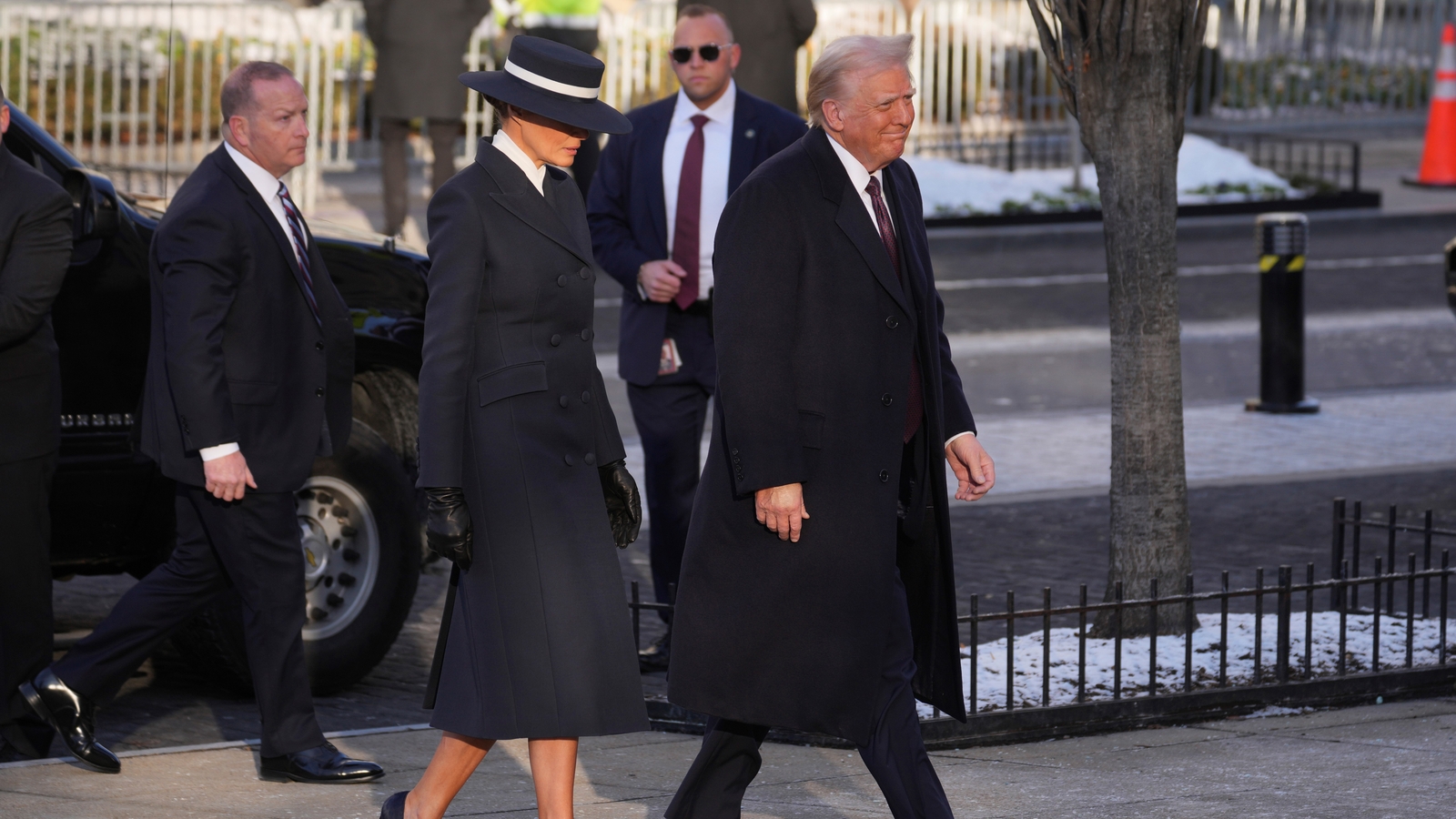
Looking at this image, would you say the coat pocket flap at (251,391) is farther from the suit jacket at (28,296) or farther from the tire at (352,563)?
the tire at (352,563)

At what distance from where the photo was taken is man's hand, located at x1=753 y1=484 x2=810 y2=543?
4516 millimetres

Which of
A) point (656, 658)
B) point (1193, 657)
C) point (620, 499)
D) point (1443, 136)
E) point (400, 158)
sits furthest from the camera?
point (1443, 136)

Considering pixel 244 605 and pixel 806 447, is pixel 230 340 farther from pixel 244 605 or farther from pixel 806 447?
pixel 806 447

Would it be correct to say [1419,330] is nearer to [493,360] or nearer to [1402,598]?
[1402,598]

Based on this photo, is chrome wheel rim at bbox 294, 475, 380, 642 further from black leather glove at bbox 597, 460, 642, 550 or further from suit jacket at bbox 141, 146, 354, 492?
black leather glove at bbox 597, 460, 642, 550

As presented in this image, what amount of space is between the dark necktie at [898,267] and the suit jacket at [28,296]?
7.57 ft

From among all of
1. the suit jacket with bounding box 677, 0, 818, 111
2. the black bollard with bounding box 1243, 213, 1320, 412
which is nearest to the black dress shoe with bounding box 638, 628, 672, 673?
the black bollard with bounding box 1243, 213, 1320, 412

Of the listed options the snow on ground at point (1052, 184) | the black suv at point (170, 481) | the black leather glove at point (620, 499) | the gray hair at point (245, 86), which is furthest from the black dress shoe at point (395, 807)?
the snow on ground at point (1052, 184)

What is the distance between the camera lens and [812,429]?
4570mm

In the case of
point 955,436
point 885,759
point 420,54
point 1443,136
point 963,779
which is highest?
point 420,54

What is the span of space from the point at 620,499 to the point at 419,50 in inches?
411

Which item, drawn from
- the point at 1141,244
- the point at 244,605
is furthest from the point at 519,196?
the point at 1141,244

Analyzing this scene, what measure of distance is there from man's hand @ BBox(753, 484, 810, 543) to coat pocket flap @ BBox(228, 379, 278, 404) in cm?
166

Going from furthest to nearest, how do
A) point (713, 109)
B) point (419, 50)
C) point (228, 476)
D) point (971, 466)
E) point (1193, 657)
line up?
1. point (419, 50)
2. point (713, 109)
3. point (1193, 657)
4. point (228, 476)
5. point (971, 466)
